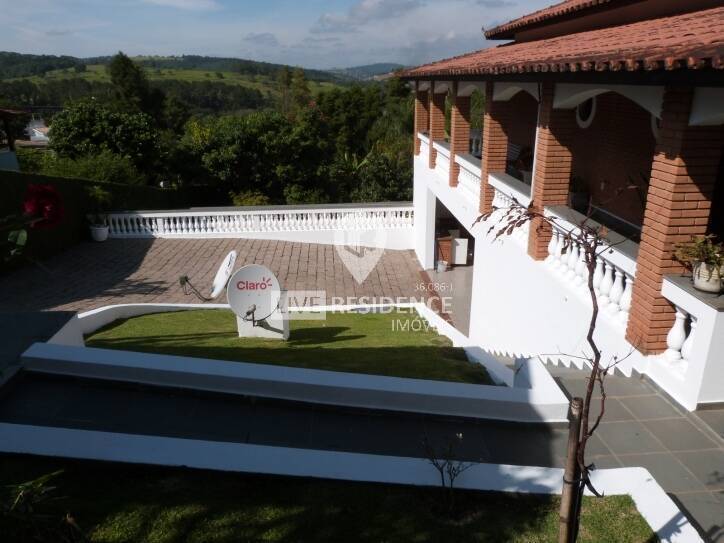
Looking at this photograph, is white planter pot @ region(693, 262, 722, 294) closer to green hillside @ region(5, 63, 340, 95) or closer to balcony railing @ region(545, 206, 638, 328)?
balcony railing @ region(545, 206, 638, 328)

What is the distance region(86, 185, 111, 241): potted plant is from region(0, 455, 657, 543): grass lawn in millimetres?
14342

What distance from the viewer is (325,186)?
92.0 ft

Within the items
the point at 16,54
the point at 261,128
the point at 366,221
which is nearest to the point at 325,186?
the point at 261,128

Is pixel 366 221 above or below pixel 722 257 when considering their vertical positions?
below

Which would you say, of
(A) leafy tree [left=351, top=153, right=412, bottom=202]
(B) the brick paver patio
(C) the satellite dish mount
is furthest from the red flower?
(A) leafy tree [left=351, top=153, right=412, bottom=202]

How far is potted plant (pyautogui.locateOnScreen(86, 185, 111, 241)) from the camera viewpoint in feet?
54.0

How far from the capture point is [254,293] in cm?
842

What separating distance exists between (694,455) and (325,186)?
2538 cm

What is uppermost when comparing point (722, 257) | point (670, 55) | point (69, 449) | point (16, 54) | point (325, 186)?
point (16, 54)

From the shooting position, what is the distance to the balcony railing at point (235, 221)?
1719cm

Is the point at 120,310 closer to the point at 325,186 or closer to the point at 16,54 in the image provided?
the point at 325,186

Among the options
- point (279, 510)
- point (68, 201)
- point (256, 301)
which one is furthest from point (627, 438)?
point (68, 201)

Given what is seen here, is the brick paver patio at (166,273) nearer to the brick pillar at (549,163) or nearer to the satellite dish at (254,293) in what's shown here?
the satellite dish at (254,293)

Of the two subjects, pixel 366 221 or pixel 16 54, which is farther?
pixel 16 54
